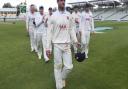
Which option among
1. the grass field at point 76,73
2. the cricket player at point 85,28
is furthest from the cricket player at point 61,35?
the cricket player at point 85,28

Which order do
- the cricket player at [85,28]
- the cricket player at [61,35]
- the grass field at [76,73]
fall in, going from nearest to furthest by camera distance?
the cricket player at [61,35], the grass field at [76,73], the cricket player at [85,28]

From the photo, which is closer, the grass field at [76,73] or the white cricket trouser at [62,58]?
the white cricket trouser at [62,58]

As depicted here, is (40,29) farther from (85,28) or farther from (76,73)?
(76,73)

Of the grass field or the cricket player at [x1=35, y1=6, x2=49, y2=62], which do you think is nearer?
the grass field

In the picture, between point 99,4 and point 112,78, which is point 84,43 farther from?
point 99,4

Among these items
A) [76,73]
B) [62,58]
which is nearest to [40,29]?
[76,73]

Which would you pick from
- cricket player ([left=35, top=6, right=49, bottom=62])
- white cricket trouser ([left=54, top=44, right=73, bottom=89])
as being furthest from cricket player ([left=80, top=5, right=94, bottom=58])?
white cricket trouser ([left=54, top=44, right=73, bottom=89])

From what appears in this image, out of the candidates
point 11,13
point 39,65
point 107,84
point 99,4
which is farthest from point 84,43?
→ point 11,13

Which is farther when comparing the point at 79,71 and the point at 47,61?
the point at 47,61

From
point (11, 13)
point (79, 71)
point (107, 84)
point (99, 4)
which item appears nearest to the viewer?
point (107, 84)

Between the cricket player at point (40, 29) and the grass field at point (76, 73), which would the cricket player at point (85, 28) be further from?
the cricket player at point (40, 29)

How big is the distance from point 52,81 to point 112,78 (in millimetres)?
1958

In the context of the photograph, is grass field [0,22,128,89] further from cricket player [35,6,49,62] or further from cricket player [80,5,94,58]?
cricket player [80,5,94,58]

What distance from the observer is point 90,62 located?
594 inches
